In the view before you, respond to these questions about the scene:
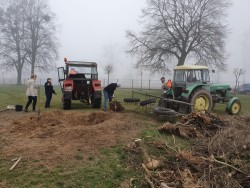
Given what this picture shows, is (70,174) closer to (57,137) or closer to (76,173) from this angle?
(76,173)

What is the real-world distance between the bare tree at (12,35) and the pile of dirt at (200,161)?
35.1 meters

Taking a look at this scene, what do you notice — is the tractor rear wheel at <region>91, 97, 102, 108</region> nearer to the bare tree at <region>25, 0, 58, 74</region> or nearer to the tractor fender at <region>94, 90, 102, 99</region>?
the tractor fender at <region>94, 90, 102, 99</region>

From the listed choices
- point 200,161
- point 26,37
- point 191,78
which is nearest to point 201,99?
point 191,78

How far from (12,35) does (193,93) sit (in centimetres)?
3332

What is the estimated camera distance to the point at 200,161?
498 cm

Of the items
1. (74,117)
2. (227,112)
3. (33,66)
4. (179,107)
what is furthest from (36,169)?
(33,66)

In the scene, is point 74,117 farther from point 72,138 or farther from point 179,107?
point 179,107

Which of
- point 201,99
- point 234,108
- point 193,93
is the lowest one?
point 234,108

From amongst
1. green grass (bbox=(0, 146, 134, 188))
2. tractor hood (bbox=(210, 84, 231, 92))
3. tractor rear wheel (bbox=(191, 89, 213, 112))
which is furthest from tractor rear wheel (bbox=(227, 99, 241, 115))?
green grass (bbox=(0, 146, 134, 188))

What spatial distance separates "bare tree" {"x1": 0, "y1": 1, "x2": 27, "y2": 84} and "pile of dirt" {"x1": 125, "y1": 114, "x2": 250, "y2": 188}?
115 feet

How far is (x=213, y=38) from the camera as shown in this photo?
85.2 feet

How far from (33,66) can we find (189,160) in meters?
35.6

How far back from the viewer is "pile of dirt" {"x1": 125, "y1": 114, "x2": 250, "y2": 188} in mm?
4301

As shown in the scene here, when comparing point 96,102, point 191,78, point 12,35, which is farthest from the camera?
point 12,35
